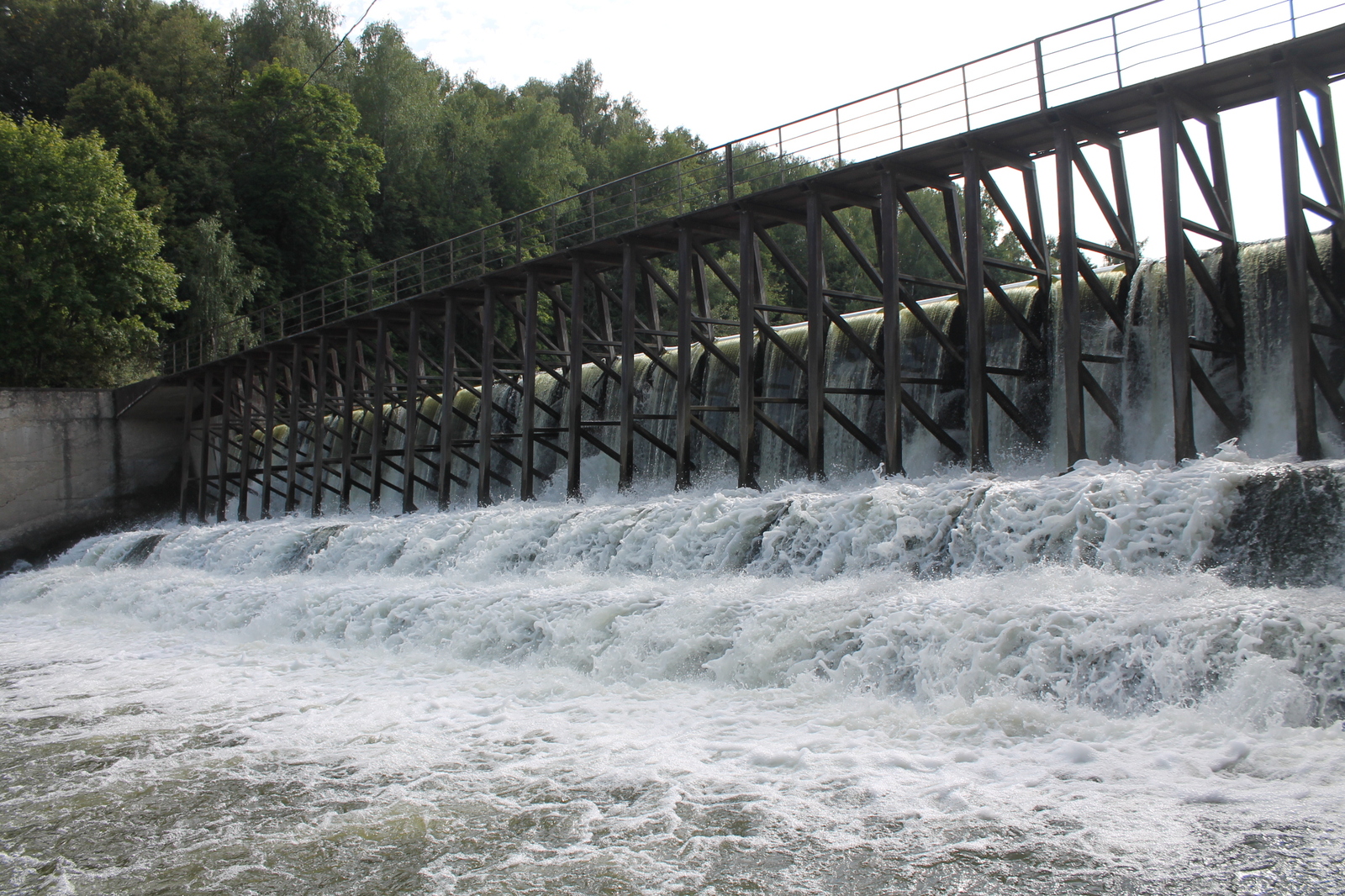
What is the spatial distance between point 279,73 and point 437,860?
124 ft

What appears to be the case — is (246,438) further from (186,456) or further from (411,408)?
(411,408)

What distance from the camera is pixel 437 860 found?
3.71m

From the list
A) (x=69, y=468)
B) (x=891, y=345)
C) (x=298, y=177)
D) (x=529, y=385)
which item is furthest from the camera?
(x=298, y=177)

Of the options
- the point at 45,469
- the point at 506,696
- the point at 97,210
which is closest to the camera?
the point at 506,696

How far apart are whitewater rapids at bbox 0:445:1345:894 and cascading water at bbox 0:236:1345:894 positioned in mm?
23

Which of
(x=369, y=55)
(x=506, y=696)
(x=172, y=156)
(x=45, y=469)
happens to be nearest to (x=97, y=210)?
(x=45, y=469)

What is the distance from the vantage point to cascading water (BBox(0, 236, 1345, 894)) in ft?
11.9

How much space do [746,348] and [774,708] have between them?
778 cm

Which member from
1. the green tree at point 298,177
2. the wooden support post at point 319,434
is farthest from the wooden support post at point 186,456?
the green tree at point 298,177

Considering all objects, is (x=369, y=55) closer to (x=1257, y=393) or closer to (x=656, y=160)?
(x=656, y=160)

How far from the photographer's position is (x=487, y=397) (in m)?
18.0

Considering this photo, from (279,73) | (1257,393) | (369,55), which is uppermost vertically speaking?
(369,55)

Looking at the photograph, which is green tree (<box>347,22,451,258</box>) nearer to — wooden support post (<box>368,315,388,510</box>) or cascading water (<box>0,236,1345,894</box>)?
wooden support post (<box>368,315,388,510</box>)

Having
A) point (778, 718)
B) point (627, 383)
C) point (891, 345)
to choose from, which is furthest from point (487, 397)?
point (778, 718)
